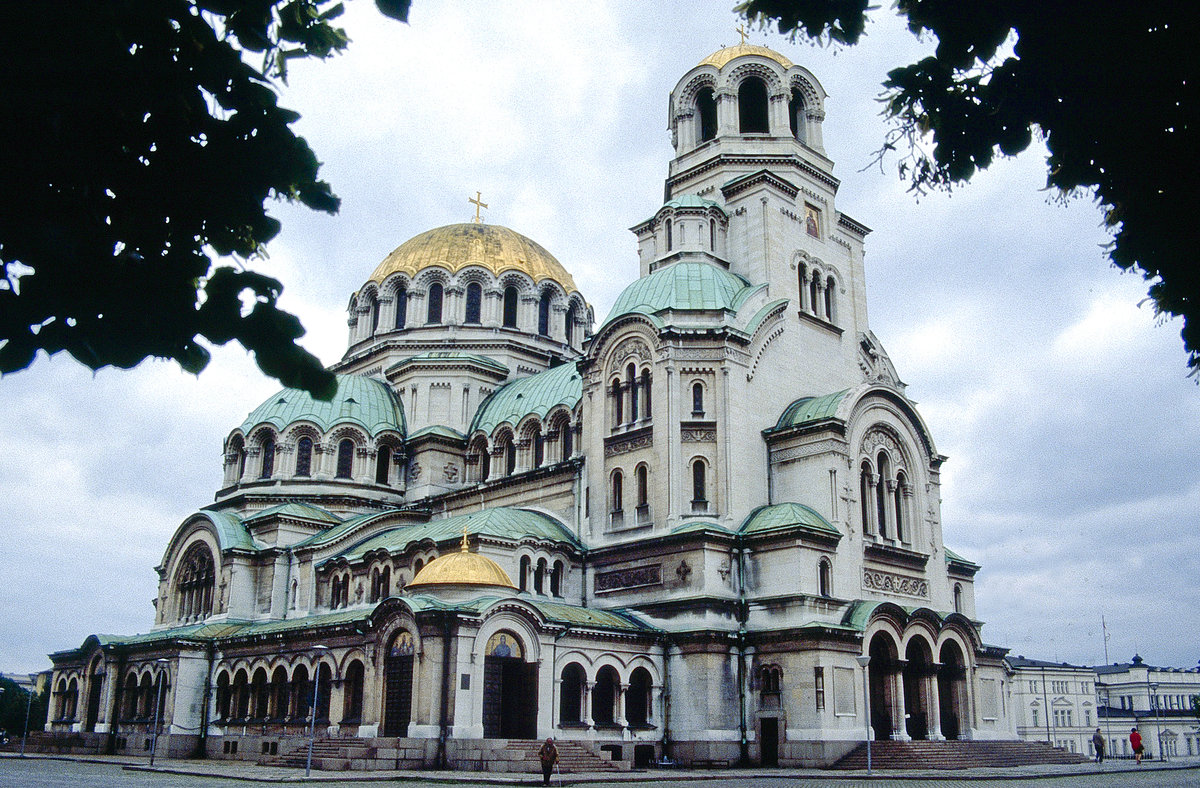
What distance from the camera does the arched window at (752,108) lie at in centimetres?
4225

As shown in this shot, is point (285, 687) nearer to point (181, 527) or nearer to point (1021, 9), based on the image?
point (181, 527)

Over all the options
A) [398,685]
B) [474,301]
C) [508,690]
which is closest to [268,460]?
[474,301]

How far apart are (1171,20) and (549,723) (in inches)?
1050

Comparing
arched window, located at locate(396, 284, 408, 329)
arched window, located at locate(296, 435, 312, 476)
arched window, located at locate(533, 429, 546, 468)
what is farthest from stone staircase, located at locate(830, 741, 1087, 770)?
arched window, located at locate(396, 284, 408, 329)

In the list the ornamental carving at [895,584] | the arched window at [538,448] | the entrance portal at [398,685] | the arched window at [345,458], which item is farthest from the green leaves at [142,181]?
the arched window at [345,458]

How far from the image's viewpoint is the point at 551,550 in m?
35.4

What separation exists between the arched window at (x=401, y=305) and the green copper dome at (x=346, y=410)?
3.54 m

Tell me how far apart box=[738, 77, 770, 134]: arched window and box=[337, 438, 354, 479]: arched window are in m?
20.7

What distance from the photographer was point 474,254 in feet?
167

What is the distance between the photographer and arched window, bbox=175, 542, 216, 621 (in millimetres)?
43812

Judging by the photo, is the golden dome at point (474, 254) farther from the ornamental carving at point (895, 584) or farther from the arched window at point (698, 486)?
the ornamental carving at point (895, 584)

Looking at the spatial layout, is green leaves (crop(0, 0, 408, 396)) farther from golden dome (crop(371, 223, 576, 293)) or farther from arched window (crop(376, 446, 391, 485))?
golden dome (crop(371, 223, 576, 293))

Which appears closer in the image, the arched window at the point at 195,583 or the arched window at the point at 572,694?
the arched window at the point at 572,694

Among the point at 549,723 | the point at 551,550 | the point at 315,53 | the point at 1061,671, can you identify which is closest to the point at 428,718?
the point at 549,723
